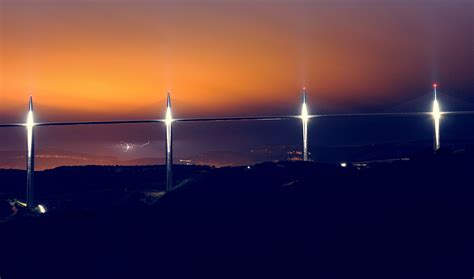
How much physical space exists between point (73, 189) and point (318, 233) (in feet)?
367

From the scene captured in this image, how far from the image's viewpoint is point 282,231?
3706 centimetres

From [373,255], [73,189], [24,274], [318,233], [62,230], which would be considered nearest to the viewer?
[373,255]

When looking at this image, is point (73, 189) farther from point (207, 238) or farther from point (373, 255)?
point (373, 255)

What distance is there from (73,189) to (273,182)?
86914 mm

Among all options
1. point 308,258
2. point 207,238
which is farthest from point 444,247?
point 207,238

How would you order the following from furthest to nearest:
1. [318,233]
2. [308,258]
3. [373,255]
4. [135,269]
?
[135,269], [318,233], [308,258], [373,255]

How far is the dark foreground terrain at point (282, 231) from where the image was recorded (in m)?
28.1

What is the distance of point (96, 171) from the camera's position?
162 m

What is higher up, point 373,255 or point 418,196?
point 418,196

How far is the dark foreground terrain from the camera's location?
28141mm

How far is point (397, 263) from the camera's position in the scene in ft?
86.3

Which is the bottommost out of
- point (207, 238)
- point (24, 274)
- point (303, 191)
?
point (24, 274)

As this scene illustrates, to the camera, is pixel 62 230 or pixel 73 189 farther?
pixel 73 189

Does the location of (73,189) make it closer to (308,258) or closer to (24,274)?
(24,274)
